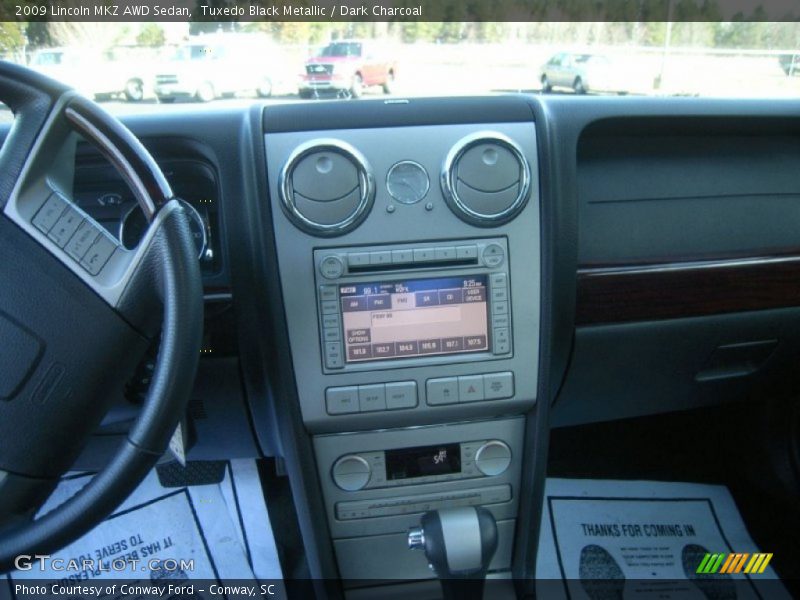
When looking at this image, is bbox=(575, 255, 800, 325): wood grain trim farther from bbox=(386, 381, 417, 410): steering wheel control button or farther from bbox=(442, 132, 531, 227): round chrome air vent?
bbox=(386, 381, 417, 410): steering wheel control button

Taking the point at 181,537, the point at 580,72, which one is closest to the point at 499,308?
the point at 580,72

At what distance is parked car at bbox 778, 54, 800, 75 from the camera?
1.36 metres

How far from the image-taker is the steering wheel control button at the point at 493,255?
3.72 ft

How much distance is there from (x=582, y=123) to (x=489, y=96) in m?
0.18

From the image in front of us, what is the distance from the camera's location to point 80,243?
0.82 meters

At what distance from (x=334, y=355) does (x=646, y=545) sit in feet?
3.65

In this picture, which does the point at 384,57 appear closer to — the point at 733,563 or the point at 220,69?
the point at 220,69

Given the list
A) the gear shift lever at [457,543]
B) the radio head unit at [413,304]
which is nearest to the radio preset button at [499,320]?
the radio head unit at [413,304]

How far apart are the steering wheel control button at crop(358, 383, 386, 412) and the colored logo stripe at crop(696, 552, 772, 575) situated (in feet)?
3.52

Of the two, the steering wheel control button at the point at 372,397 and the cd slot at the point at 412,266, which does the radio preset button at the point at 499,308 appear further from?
the steering wheel control button at the point at 372,397

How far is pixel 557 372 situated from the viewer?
4.44ft

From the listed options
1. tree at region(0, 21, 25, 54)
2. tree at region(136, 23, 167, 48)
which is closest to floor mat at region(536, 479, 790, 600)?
tree at region(136, 23, 167, 48)

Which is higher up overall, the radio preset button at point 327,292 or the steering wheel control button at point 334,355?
the radio preset button at point 327,292

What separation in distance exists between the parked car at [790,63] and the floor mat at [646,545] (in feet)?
3.70
